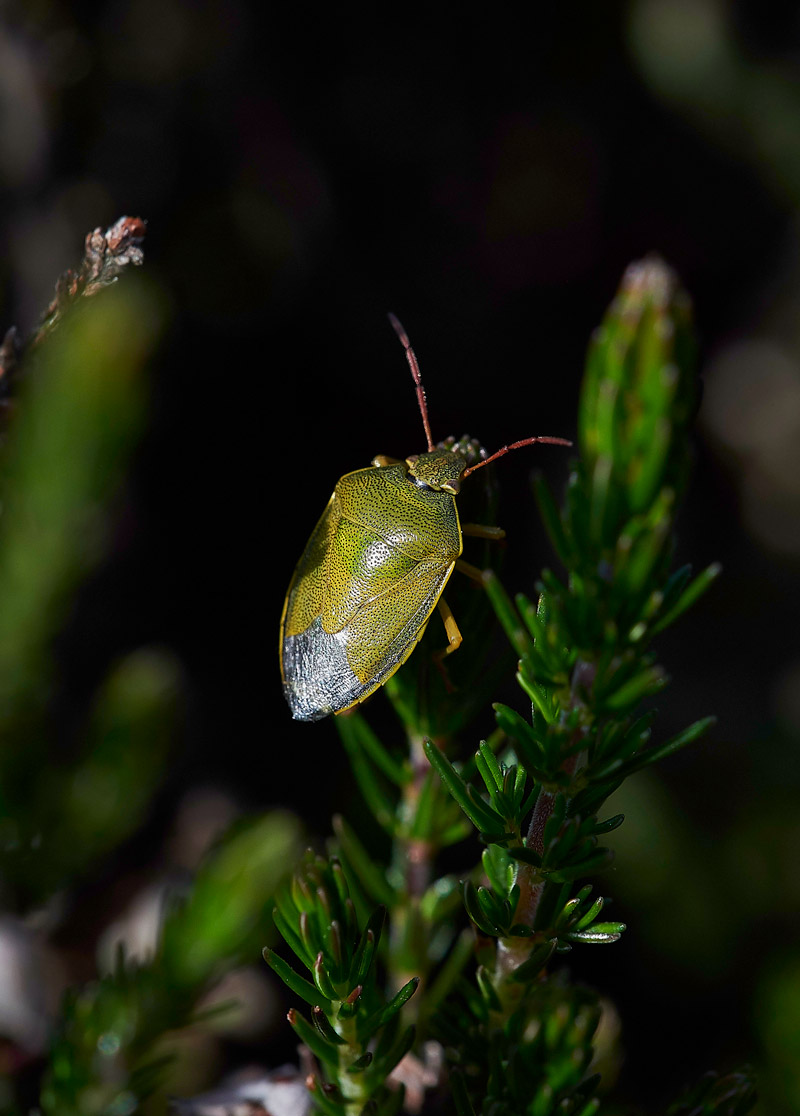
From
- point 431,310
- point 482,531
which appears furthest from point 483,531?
point 431,310

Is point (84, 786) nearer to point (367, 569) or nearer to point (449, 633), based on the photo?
point (367, 569)

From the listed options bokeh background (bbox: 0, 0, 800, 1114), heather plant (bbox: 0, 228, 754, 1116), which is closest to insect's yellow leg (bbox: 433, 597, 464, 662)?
heather plant (bbox: 0, 228, 754, 1116)

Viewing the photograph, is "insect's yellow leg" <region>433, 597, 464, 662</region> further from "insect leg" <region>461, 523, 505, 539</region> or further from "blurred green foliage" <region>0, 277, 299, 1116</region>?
"blurred green foliage" <region>0, 277, 299, 1116</region>

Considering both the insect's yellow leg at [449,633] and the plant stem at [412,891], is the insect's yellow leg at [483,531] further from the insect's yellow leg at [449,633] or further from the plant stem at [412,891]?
the plant stem at [412,891]

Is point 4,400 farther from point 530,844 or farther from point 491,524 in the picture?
point 530,844

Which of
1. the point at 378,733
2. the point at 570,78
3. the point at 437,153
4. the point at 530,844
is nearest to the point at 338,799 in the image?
the point at 378,733

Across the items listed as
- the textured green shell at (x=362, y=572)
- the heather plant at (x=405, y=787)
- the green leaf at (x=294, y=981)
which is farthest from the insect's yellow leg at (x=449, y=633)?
the green leaf at (x=294, y=981)

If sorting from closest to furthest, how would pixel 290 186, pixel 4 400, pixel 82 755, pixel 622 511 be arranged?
pixel 622 511
pixel 4 400
pixel 82 755
pixel 290 186
